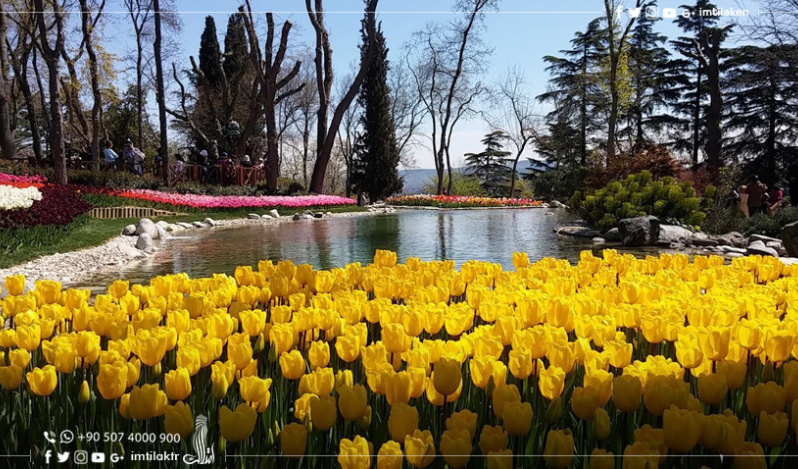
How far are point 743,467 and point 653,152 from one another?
17835mm

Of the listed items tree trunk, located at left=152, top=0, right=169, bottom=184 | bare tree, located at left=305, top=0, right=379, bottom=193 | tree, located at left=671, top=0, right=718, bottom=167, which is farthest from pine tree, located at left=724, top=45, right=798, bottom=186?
tree trunk, located at left=152, top=0, right=169, bottom=184

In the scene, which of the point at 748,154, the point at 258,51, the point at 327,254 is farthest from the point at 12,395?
the point at 748,154

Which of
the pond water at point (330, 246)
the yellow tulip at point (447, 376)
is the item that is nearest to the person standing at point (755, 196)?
the pond water at point (330, 246)

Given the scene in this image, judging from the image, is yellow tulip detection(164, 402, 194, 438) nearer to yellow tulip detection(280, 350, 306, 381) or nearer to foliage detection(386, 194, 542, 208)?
yellow tulip detection(280, 350, 306, 381)

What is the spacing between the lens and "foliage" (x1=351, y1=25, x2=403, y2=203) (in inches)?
1265

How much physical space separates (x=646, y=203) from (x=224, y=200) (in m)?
13.3

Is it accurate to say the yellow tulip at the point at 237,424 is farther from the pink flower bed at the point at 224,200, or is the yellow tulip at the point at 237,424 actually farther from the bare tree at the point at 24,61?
the bare tree at the point at 24,61

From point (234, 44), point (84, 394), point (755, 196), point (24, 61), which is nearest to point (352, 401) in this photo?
point (84, 394)

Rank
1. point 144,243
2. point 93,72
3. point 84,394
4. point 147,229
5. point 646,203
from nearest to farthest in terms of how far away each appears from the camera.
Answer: point 84,394 < point 144,243 < point 147,229 < point 646,203 < point 93,72

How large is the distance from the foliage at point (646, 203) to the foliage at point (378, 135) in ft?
67.9

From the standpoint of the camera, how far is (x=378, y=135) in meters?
32.8

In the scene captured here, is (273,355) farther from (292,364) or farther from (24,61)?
(24,61)

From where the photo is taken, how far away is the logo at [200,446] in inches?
53.9

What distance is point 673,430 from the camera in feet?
4.02
